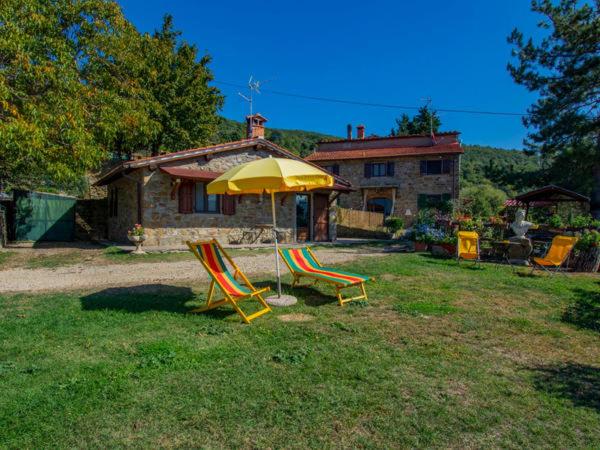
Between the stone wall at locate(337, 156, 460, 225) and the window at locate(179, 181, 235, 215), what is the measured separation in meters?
13.9

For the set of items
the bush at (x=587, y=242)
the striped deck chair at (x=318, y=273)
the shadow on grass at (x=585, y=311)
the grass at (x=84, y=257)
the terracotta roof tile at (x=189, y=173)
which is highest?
the terracotta roof tile at (x=189, y=173)

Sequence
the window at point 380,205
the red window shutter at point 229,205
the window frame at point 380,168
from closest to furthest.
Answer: the red window shutter at point 229,205 → the window frame at point 380,168 → the window at point 380,205

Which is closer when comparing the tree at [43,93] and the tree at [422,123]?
the tree at [43,93]

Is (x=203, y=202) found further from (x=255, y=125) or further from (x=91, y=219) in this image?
(x=91, y=219)

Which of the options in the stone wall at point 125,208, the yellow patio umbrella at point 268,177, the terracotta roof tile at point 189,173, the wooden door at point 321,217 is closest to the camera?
the yellow patio umbrella at point 268,177

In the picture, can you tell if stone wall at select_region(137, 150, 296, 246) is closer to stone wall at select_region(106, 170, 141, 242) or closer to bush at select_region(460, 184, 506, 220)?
stone wall at select_region(106, 170, 141, 242)

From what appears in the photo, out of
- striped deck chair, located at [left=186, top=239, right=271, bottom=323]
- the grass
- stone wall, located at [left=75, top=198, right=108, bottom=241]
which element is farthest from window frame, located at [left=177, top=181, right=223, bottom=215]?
striped deck chair, located at [left=186, top=239, right=271, bottom=323]

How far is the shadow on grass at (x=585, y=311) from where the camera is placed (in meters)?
4.74

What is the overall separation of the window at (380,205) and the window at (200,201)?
15.1m

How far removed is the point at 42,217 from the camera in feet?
51.1

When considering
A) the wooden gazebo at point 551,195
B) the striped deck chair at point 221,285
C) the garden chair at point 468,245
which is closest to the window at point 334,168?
the wooden gazebo at point 551,195

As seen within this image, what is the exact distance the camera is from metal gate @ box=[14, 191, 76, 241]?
15.2 metres

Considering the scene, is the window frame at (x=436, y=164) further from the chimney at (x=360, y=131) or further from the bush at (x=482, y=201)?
the chimney at (x=360, y=131)

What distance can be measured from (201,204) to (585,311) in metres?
11.8
